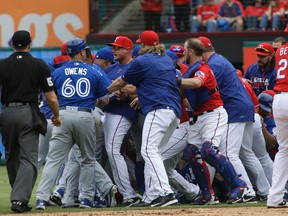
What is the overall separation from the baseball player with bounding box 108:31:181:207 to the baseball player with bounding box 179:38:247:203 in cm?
25

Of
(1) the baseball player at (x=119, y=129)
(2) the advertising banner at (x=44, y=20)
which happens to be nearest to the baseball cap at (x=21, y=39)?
(1) the baseball player at (x=119, y=129)

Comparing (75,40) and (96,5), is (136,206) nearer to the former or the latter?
(75,40)

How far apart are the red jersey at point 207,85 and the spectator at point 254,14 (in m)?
11.7

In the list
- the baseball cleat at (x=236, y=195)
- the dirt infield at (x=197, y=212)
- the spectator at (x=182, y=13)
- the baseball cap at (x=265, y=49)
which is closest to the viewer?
the dirt infield at (x=197, y=212)

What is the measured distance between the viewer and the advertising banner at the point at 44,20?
2503 centimetres

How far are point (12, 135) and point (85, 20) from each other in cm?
1418

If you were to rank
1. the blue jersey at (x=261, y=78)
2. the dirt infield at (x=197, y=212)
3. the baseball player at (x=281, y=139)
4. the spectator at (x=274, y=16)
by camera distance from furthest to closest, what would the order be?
the spectator at (x=274, y=16) < the blue jersey at (x=261, y=78) < the baseball player at (x=281, y=139) < the dirt infield at (x=197, y=212)

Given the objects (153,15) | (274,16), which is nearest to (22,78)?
(274,16)

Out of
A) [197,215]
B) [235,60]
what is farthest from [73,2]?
[197,215]

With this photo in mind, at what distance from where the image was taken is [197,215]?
34.6 feet

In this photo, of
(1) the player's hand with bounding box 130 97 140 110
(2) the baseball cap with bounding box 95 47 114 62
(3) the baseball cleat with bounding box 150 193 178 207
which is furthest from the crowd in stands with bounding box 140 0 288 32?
(3) the baseball cleat with bounding box 150 193 178 207

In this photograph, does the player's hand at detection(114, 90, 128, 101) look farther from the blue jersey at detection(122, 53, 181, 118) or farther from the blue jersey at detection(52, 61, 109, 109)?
the blue jersey at detection(122, 53, 181, 118)

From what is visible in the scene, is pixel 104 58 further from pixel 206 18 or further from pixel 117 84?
pixel 206 18

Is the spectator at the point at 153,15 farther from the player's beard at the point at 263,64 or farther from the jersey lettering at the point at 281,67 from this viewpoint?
the jersey lettering at the point at 281,67
